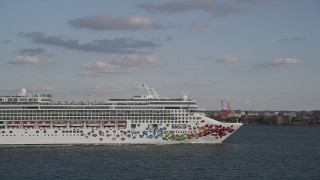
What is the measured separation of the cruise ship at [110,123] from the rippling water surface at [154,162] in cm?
148

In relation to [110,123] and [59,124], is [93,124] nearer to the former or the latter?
[110,123]

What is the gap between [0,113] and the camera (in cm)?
6600

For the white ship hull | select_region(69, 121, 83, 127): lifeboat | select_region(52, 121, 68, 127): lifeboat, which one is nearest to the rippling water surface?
the white ship hull

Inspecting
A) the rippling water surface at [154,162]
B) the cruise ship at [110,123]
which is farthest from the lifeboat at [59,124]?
the rippling water surface at [154,162]

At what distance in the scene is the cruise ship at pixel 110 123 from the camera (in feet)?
212

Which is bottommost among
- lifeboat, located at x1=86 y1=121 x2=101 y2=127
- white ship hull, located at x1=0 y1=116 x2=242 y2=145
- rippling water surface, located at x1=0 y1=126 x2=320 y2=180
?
rippling water surface, located at x1=0 y1=126 x2=320 y2=180

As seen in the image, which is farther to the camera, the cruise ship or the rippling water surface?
the cruise ship

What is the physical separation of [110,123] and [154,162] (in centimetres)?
1722

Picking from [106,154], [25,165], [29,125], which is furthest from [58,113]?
[25,165]

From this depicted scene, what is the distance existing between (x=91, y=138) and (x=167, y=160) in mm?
16280

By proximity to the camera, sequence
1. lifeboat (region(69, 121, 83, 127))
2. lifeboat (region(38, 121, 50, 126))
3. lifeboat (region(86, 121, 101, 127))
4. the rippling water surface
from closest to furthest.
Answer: the rippling water surface, lifeboat (region(38, 121, 50, 126)), lifeboat (region(69, 121, 83, 127)), lifeboat (region(86, 121, 101, 127))

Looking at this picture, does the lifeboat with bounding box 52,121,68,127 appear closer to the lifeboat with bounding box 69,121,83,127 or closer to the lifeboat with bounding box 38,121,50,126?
the lifeboat with bounding box 69,121,83,127

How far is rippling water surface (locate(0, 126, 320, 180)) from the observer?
42.8 metres

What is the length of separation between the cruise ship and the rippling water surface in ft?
4.85
